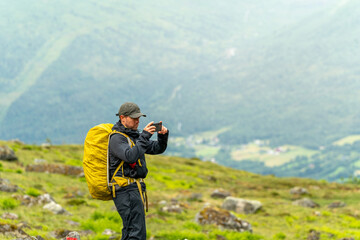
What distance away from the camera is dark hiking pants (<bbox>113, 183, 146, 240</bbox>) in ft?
29.7

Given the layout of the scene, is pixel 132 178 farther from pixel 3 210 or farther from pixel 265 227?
pixel 265 227

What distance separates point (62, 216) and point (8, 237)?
753 cm

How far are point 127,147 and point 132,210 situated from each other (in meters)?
1.52

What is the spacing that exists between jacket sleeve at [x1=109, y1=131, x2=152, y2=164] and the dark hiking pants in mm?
874

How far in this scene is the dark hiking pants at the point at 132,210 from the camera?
905 centimetres

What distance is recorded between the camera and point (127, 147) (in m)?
8.80

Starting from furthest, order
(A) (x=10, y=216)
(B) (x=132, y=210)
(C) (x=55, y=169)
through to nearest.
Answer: (C) (x=55, y=169)
(A) (x=10, y=216)
(B) (x=132, y=210)

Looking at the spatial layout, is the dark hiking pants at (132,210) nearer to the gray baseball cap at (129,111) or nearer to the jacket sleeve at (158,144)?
the jacket sleeve at (158,144)

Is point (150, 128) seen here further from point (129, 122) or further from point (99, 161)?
point (99, 161)

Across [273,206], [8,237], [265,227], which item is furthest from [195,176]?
[8,237]

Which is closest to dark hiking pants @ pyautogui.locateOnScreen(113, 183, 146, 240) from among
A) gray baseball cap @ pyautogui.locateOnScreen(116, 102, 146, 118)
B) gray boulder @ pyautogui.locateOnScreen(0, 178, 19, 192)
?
gray baseball cap @ pyautogui.locateOnScreen(116, 102, 146, 118)

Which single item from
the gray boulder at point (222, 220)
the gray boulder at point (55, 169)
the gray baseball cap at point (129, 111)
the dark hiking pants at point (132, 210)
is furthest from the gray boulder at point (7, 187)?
the gray baseball cap at point (129, 111)

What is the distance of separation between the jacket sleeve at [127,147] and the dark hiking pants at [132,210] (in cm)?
87

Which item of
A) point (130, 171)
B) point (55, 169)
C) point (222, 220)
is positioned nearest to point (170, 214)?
point (222, 220)
